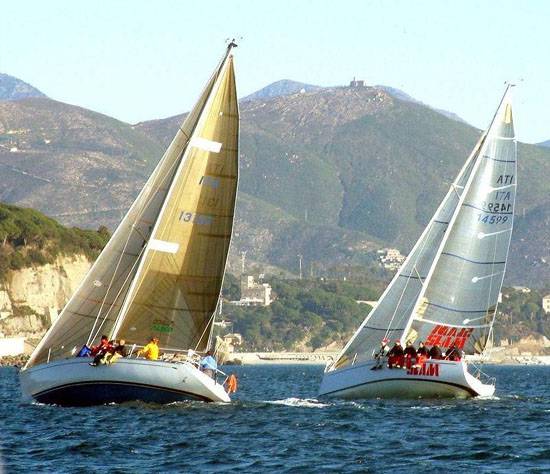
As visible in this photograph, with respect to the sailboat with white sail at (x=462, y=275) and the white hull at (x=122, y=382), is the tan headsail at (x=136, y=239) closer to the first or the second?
the white hull at (x=122, y=382)

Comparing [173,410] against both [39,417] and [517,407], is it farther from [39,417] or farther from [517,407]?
[517,407]

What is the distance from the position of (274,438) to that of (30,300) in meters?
110

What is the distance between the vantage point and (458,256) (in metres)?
52.8

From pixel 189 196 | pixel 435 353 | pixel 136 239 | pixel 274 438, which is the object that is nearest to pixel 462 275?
pixel 435 353

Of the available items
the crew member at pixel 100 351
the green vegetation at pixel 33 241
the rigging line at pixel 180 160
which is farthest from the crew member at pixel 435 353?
the green vegetation at pixel 33 241

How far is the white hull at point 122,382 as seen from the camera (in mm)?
41656

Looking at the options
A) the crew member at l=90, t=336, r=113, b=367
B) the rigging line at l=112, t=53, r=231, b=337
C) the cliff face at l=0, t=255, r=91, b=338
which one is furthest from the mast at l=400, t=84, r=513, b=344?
the cliff face at l=0, t=255, r=91, b=338

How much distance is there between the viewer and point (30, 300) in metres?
144

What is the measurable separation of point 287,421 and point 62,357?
22.4 ft

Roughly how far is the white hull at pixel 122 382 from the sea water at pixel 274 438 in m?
0.33

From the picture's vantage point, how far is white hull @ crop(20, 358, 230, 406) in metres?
41.7

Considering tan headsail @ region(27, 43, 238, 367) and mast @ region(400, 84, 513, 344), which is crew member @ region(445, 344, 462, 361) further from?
tan headsail @ region(27, 43, 238, 367)

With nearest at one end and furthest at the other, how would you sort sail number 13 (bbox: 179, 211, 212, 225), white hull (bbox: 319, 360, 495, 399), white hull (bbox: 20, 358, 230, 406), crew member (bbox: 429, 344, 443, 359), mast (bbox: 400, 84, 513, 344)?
white hull (bbox: 20, 358, 230, 406) < sail number 13 (bbox: 179, 211, 212, 225) < white hull (bbox: 319, 360, 495, 399) < crew member (bbox: 429, 344, 443, 359) < mast (bbox: 400, 84, 513, 344)

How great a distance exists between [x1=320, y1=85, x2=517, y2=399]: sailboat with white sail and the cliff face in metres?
92.8
